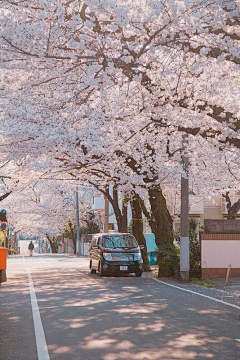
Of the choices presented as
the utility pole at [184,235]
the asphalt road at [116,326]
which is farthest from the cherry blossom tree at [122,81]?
the asphalt road at [116,326]

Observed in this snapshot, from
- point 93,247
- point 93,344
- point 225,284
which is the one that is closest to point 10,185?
point 93,247

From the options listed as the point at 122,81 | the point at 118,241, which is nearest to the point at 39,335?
the point at 122,81

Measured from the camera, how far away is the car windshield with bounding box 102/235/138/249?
2433cm

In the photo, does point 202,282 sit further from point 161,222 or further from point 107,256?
point 107,256

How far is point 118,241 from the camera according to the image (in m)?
24.5

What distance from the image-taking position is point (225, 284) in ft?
64.3

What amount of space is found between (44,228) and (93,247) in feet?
170

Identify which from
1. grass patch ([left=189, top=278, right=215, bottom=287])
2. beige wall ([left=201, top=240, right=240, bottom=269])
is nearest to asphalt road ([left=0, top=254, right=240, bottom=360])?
grass patch ([left=189, top=278, right=215, bottom=287])

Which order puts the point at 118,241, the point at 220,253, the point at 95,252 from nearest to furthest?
1. the point at 220,253
2. the point at 118,241
3. the point at 95,252

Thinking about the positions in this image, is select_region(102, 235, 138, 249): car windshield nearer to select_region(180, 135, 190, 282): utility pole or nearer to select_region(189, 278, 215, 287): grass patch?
select_region(180, 135, 190, 282): utility pole

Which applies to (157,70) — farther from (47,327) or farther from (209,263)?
(209,263)

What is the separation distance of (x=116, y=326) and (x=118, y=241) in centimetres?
1459

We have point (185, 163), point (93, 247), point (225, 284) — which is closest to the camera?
point (225, 284)

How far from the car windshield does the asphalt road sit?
7.90 m
